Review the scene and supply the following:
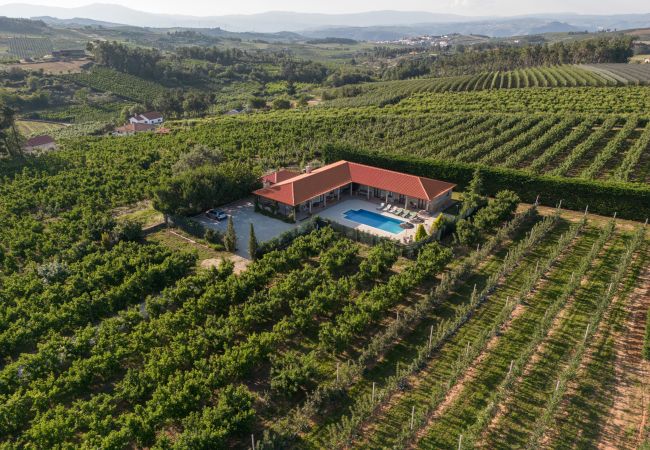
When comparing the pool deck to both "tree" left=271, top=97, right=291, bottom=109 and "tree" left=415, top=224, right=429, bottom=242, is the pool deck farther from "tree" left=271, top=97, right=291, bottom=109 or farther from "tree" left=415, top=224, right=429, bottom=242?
"tree" left=271, top=97, right=291, bottom=109

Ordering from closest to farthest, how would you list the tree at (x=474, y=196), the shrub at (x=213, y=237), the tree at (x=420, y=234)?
the tree at (x=420, y=234)
the shrub at (x=213, y=237)
the tree at (x=474, y=196)

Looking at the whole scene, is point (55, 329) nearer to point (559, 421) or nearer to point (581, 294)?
point (559, 421)

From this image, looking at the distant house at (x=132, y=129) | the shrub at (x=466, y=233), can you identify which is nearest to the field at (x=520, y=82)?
the distant house at (x=132, y=129)

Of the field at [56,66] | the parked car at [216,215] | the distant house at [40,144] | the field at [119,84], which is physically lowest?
the distant house at [40,144]

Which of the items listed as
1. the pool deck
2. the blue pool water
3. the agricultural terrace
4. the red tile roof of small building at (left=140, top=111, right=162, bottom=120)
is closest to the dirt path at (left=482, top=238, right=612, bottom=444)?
the agricultural terrace

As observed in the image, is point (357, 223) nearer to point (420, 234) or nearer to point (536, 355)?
point (420, 234)

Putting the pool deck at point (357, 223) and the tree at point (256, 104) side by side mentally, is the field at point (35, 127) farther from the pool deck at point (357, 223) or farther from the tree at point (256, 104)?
the pool deck at point (357, 223)

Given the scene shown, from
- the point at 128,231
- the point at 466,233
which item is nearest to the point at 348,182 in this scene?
the point at 466,233
